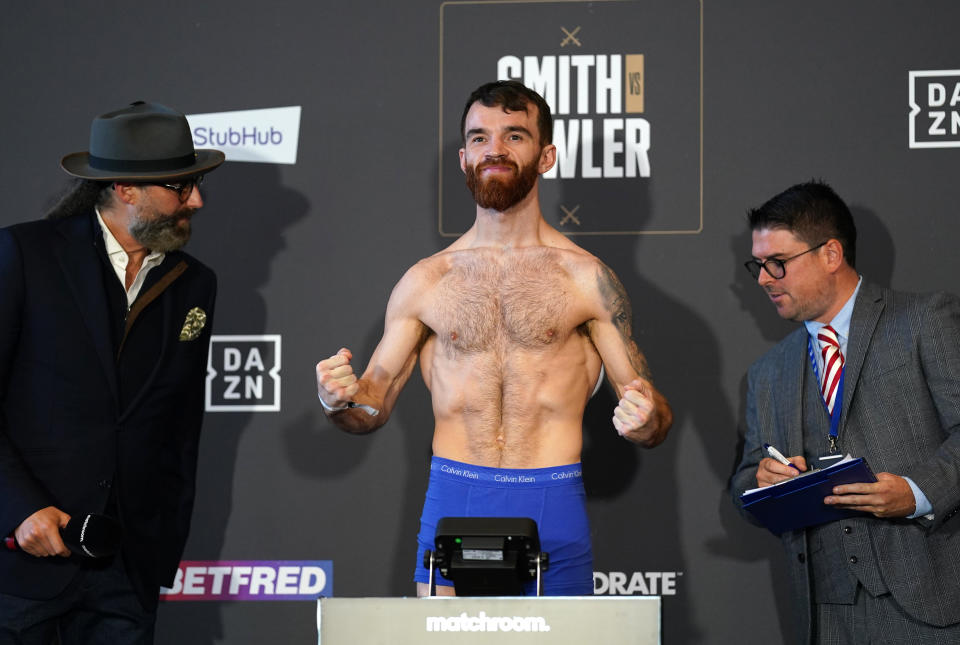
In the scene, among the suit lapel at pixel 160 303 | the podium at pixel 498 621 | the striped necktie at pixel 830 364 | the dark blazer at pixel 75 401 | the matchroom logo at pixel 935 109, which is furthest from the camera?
the matchroom logo at pixel 935 109

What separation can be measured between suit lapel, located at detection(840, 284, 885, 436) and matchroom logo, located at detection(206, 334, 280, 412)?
1956 mm

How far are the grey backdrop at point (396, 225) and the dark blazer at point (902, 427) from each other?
0.66 meters

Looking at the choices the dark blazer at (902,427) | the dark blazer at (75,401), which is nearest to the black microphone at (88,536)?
the dark blazer at (75,401)

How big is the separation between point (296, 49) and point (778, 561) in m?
2.49

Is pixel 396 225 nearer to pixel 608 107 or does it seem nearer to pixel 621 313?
pixel 608 107

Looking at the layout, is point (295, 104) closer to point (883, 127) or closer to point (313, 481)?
point (313, 481)

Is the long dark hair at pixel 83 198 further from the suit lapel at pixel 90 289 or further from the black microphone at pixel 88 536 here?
the black microphone at pixel 88 536

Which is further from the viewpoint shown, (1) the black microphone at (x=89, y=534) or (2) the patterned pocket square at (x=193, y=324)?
(2) the patterned pocket square at (x=193, y=324)

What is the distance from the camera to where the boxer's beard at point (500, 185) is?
3029 mm

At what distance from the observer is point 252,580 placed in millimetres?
3771

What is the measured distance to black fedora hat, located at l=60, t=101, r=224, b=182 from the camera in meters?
2.98

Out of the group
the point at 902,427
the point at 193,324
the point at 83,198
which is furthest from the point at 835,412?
the point at 83,198

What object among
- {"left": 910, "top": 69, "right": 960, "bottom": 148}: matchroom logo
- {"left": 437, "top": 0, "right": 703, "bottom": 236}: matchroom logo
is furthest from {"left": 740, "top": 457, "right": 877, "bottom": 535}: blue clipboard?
{"left": 910, "top": 69, "right": 960, "bottom": 148}: matchroom logo

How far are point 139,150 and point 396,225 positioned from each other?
105cm
